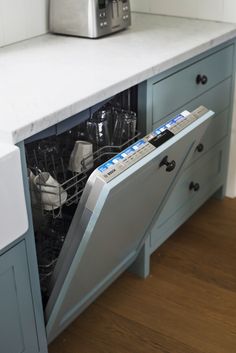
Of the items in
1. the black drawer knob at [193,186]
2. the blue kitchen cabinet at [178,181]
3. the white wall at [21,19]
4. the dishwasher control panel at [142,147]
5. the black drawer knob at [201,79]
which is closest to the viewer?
the dishwasher control panel at [142,147]

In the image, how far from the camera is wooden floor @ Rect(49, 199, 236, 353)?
170cm

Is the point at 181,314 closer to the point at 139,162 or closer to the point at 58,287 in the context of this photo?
the point at 58,287

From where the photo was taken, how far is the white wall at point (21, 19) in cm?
180

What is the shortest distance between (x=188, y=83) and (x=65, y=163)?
0.59m

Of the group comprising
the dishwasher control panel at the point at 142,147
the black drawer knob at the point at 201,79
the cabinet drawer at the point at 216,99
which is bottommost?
the cabinet drawer at the point at 216,99

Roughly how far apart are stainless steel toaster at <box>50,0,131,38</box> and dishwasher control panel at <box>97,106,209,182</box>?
2.02ft

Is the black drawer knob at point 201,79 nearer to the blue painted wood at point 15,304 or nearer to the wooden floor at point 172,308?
the wooden floor at point 172,308

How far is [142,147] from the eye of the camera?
127cm

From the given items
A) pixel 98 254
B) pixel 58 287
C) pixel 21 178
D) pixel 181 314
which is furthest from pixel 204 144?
pixel 21 178

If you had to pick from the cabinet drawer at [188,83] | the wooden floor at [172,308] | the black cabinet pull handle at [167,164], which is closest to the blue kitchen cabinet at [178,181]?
the cabinet drawer at [188,83]

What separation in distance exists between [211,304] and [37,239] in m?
0.72

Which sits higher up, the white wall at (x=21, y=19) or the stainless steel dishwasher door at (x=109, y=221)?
Result: the white wall at (x=21, y=19)

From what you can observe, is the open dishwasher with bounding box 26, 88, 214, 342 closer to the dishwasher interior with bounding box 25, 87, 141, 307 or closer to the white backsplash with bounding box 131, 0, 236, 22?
the dishwasher interior with bounding box 25, 87, 141, 307

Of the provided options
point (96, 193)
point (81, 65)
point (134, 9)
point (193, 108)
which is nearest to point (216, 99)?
point (193, 108)
